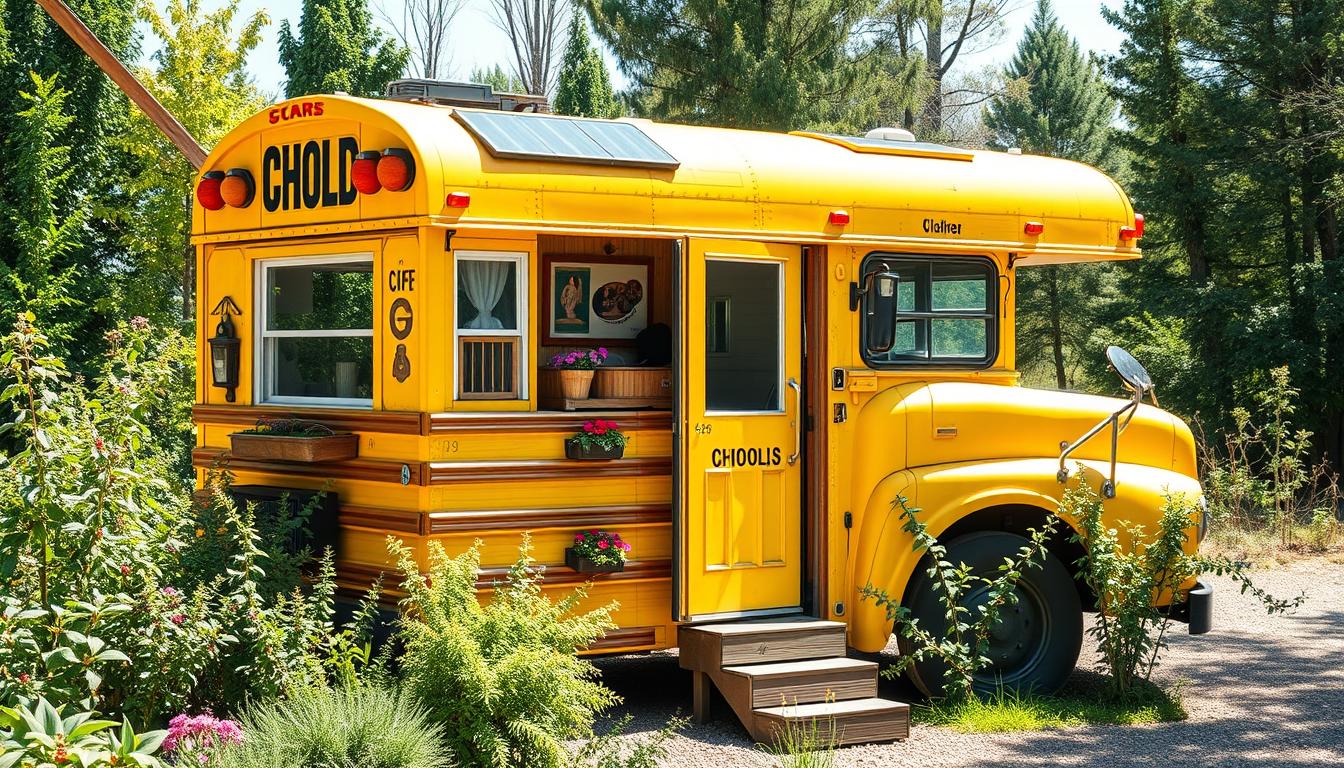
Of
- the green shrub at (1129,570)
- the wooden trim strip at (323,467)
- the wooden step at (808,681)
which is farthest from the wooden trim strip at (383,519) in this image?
the green shrub at (1129,570)

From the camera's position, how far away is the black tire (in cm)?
805

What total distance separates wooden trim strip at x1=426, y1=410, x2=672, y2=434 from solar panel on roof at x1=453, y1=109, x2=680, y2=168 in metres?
1.31

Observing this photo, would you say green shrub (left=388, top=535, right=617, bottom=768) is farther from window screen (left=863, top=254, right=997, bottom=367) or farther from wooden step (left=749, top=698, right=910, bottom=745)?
window screen (left=863, top=254, right=997, bottom=367)

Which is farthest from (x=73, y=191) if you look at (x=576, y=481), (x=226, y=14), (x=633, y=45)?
(x=576, y=481)

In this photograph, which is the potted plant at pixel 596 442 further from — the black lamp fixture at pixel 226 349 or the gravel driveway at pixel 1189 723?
the black lamp fixture at pixel 226 349

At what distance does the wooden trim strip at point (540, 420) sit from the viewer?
6.96 meters

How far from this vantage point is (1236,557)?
14047mm

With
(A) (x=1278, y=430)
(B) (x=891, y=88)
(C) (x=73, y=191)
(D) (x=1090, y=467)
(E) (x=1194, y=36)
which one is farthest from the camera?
(B) (x=891, y=88)

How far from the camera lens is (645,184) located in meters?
7.44

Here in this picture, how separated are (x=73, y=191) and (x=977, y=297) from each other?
16.4 meters

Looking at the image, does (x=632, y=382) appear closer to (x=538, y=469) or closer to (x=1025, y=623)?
(x=538, y=469)

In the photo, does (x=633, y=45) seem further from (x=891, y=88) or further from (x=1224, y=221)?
(x=1224, y=221)

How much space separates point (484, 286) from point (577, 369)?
706 mm

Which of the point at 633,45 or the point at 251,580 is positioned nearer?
the point at 251,580
